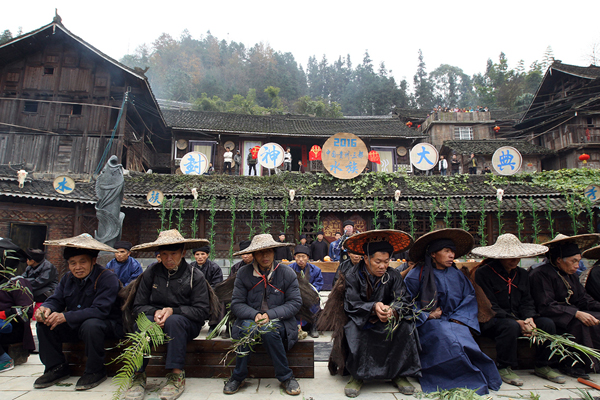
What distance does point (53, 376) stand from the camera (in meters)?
3.31

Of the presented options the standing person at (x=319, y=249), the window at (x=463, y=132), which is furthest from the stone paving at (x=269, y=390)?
the window at (x=463, y=132)

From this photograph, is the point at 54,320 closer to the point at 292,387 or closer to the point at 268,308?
the point at 268,308

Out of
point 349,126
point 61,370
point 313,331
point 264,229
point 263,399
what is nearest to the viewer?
point 263,399

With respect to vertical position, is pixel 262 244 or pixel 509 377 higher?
pixel 262 244

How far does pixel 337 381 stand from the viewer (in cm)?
342

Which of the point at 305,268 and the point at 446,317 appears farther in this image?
the point at 305,268

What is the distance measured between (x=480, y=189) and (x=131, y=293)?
1407 cm

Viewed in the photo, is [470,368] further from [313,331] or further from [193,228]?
[193,228]

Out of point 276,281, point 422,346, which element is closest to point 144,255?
point 276,281

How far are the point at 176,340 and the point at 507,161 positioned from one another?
1480 cm

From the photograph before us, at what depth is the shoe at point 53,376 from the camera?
3.25m

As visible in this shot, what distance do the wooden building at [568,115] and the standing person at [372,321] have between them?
2247 cm

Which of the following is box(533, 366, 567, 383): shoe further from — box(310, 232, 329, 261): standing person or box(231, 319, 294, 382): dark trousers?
box(310, 232, 329, 261): standing person

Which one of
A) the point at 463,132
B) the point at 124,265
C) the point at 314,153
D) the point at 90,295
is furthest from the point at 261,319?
the point at 463,132
